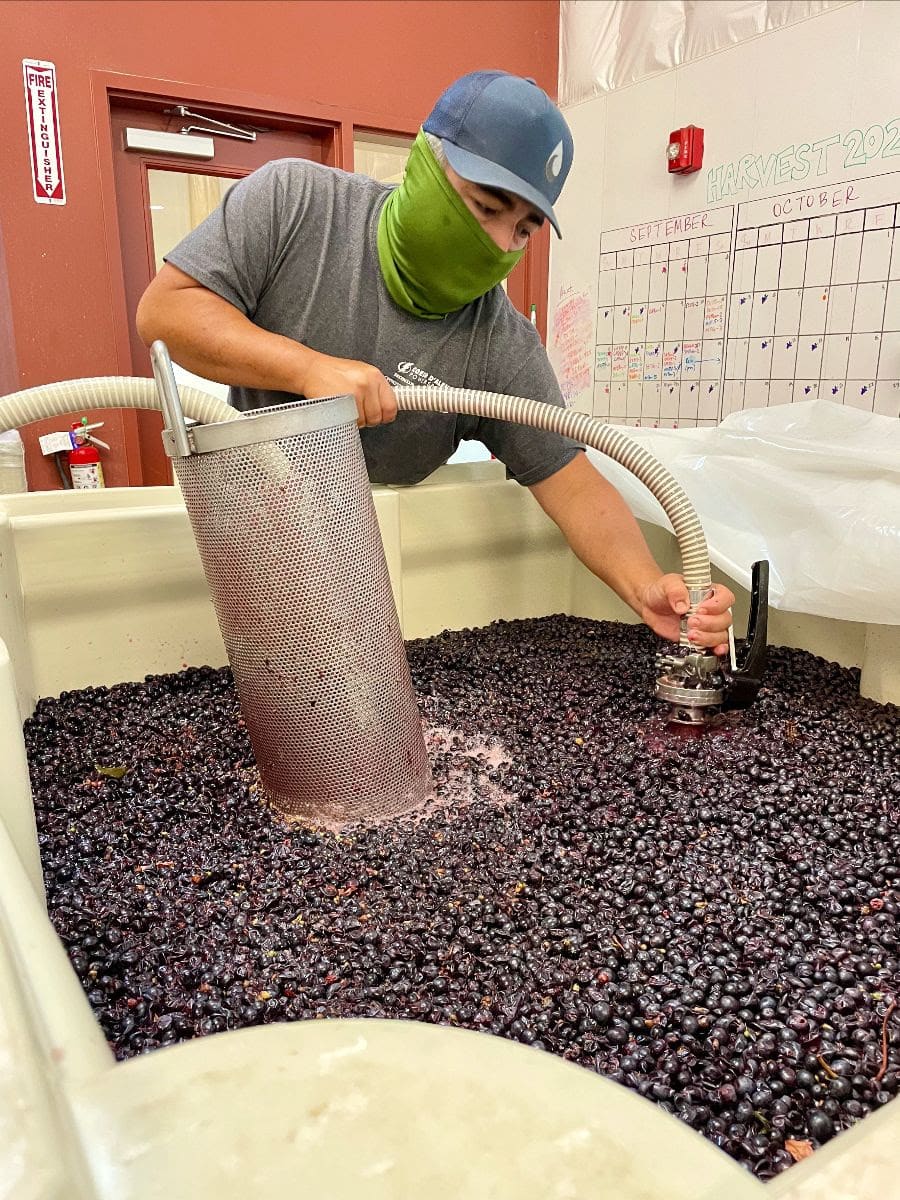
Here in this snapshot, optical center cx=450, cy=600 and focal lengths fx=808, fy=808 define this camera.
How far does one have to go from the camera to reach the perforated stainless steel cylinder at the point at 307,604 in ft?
3.00

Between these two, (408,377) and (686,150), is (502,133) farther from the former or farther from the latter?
(686,150)

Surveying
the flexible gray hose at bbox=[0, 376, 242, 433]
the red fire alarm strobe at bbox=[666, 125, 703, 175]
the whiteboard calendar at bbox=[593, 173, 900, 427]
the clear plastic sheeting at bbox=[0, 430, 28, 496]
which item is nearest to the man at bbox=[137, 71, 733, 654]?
the flexible gray hose at bbox=[0, 376, 242, 433]

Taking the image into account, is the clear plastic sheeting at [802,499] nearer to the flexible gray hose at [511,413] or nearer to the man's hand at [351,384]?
the flexible gray hose at [511,413]

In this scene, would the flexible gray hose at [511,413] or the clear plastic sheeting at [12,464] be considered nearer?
the flexible gray hose at [511,413]

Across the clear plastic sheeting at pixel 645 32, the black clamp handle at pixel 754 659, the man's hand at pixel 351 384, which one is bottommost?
the black clamp handle at pixel 754 659

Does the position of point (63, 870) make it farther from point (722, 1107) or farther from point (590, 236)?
point (590, 236)

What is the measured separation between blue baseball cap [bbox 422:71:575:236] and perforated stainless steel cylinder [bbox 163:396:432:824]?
0.43m

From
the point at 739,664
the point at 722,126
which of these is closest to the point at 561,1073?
the point at 739,664

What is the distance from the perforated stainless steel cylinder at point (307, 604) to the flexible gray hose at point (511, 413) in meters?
0.12

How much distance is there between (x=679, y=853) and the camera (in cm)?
92

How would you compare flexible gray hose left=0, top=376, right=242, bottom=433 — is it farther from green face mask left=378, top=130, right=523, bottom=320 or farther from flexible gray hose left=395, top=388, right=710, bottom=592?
green face mask left=378, top=130, right=523, bottom=320

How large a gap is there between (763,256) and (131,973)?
9.44 feet

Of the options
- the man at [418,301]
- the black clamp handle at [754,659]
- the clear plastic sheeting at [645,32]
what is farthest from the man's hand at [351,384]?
the clear plastic sheeting at [645,32]

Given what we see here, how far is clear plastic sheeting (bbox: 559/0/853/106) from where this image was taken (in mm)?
2658
